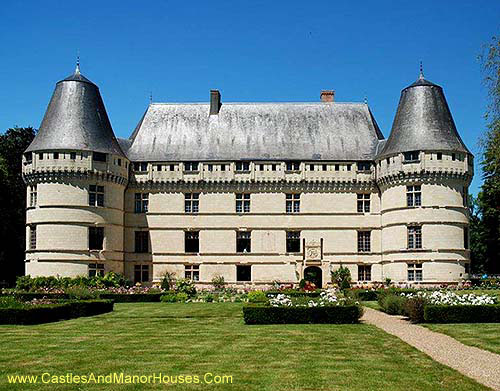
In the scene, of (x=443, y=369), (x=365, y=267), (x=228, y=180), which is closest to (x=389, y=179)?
(x=365, y=267)

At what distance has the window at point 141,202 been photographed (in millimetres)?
44219

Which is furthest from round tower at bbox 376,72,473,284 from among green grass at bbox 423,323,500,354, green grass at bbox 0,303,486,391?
green grass at bbox 0,303,486,391

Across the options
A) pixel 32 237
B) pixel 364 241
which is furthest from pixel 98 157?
pixel 364 241

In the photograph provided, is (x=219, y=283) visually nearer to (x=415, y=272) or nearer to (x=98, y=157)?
(x=98, y=157)

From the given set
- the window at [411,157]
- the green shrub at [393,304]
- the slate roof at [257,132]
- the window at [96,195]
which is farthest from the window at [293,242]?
the green shrub at [393,304]

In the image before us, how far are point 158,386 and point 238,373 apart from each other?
1651 millimetres

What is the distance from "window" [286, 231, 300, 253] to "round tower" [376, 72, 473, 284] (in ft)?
18.3

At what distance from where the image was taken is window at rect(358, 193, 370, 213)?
43875mm

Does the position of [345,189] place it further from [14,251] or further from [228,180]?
[14,251]

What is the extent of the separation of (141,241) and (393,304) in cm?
2218

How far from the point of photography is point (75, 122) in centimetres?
4075

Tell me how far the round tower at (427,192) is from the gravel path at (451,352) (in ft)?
60.2

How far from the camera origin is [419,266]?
40.5 m

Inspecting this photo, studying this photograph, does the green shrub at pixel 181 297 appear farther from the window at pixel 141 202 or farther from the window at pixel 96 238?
the window at pixel 141 202
